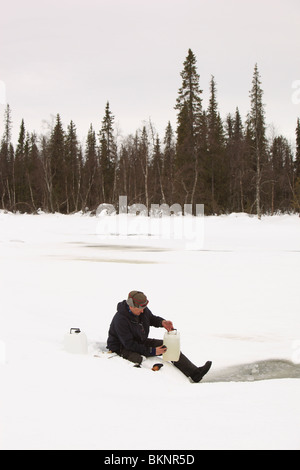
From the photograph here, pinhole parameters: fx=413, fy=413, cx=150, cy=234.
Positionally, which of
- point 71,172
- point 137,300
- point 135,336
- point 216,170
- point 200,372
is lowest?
point 200,372

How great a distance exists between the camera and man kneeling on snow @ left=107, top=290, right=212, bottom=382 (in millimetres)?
4852

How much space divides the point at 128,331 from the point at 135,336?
221 mm

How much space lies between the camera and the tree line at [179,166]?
36.4 m

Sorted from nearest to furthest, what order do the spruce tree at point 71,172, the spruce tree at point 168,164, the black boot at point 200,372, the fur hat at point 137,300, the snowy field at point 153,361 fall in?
the snowy field at point 153,361 < the fur hat at point 137,300 < the black boot at point 200,372 < the spruce tree at point 168,164 < the spruce tree at point 71,172

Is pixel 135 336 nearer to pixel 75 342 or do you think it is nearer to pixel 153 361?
pixel 153 361

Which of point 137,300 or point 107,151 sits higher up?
point 107,151

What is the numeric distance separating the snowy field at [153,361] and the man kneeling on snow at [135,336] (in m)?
0.14

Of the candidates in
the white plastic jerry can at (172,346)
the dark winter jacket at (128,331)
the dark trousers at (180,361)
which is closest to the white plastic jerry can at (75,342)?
the dark winter jacket at (128,331)

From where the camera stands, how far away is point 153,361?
5059mm

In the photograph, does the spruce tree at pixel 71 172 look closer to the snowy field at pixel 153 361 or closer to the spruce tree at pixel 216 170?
the spruce tree at pixel 216 170

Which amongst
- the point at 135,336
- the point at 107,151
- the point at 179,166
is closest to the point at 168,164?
the point at 107,151

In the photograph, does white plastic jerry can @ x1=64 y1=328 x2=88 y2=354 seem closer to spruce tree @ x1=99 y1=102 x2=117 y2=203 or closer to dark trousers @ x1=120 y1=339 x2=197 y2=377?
dark trousers @ x1=120 y1=339 x2=197 y2=377

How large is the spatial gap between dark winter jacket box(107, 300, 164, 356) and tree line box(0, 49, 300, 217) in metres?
27.1
